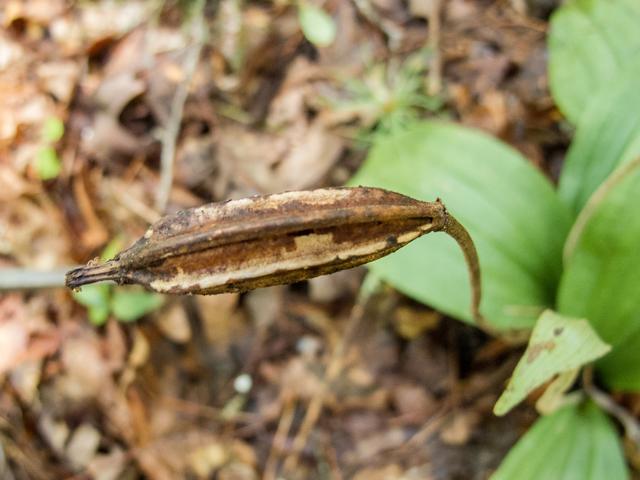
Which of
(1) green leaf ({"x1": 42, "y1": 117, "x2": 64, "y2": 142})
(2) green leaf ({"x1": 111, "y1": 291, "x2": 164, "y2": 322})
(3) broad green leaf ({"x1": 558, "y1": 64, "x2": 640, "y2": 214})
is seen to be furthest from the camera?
(1) green leaf ({"x1": 42, "y1": 117, "x2": 64, "y2": 142})

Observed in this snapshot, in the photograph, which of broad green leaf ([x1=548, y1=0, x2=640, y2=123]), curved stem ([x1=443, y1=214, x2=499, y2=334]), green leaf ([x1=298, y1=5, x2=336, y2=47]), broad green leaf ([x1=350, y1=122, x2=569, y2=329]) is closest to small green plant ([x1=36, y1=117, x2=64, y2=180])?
green leaf ([x1=298, y1=5, x2=336, y2=47])

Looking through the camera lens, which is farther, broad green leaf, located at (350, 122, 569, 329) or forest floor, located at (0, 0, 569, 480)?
forest floor, located at (0, 0, 569, 480)

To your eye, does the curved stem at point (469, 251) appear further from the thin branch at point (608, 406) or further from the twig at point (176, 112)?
the twig at point (176, 112)

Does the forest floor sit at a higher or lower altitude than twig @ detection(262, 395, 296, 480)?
higher

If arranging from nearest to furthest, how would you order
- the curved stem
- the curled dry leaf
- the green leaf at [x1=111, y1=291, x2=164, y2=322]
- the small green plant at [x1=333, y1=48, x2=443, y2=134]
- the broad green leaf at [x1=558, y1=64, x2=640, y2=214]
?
the curled dry leaf
the curved stem
the broad green leaf at [x1=558, y1=64, x2=640, y2=214]
the green leaf at [x1=111, y1=291, x2=164, y2=322]
the small green plant at [x1=333, y1=48, x2=443, y2=134]

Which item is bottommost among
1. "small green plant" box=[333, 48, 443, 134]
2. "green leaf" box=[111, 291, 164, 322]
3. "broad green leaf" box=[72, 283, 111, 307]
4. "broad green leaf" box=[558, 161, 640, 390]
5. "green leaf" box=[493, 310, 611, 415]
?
"green leaf" box=[493, 310, 611, 415]

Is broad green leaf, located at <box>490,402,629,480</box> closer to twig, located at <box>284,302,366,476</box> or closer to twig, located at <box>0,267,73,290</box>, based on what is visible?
twig, located at <box>284,302,366,476</box>

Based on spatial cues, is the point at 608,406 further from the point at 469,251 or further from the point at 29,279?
the point at 29,279

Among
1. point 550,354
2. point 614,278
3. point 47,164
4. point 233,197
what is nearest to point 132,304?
point 233,197
